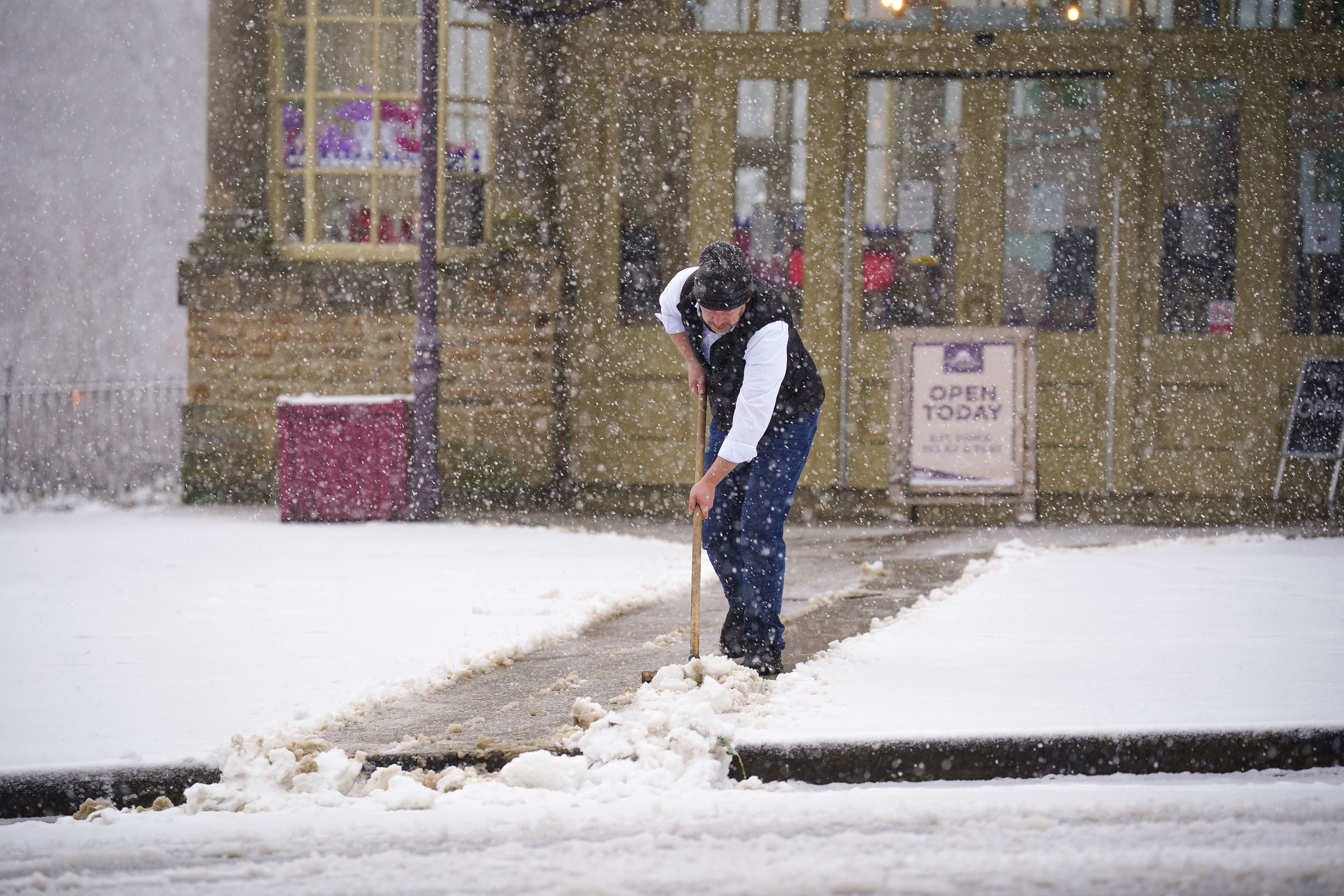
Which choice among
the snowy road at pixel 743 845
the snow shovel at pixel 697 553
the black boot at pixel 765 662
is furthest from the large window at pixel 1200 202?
the snowy road at pixel 743 845

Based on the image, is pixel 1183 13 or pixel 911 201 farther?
pixel 911 201

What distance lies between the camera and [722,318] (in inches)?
186

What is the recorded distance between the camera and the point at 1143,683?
4742mm

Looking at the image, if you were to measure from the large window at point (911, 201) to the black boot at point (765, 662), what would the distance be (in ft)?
19.9

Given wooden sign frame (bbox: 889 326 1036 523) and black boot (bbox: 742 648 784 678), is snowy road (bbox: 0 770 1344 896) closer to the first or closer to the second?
black boot (bbox: 742 648 784 678)

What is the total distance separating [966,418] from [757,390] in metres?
5.81

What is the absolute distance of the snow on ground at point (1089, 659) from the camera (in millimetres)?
4195

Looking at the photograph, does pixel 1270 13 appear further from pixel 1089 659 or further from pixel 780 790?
pixel 780 790

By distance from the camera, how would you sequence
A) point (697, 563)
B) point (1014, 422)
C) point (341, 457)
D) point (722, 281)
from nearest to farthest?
point (722, 281) → point (697, 563) → point (341, 457) → point (1014, 422)

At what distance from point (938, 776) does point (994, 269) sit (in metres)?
7.12

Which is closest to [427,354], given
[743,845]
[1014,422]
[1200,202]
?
[1014,422]

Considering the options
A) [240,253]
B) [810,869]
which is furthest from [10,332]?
[810,869]

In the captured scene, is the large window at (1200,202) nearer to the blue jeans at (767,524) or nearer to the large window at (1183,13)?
the large window at (1183,13)

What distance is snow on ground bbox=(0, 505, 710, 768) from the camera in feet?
14.7
